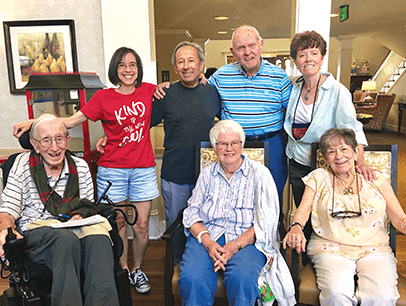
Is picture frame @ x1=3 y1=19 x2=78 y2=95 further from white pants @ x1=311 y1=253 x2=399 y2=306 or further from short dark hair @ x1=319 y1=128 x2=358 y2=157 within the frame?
white pants @ x1=311 y1=253 x2=399 y2=306

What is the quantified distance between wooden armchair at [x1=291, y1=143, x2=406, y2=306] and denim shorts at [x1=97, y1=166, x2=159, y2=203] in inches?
41.4

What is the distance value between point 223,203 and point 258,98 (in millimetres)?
749

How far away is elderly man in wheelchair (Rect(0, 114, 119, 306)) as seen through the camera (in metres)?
1.59

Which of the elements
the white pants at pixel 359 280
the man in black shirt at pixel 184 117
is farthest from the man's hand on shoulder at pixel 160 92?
the white pants at pixel 359 280

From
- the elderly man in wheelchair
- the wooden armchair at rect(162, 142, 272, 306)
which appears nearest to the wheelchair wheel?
the elderly man in wheelchair

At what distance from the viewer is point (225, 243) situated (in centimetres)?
187

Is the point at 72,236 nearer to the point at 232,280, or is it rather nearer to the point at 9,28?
the point at 232,280

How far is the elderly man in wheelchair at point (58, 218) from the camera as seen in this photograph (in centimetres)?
159

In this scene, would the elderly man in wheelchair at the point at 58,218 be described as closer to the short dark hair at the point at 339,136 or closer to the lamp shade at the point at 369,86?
the short dark hair at the point at 339,136

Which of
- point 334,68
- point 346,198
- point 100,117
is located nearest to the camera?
point 346,198

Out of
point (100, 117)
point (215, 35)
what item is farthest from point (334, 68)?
point (100, 117)

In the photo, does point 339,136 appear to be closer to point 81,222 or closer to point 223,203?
point 223,203

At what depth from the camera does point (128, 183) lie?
2.32 metres

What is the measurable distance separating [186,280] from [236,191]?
55 cm
